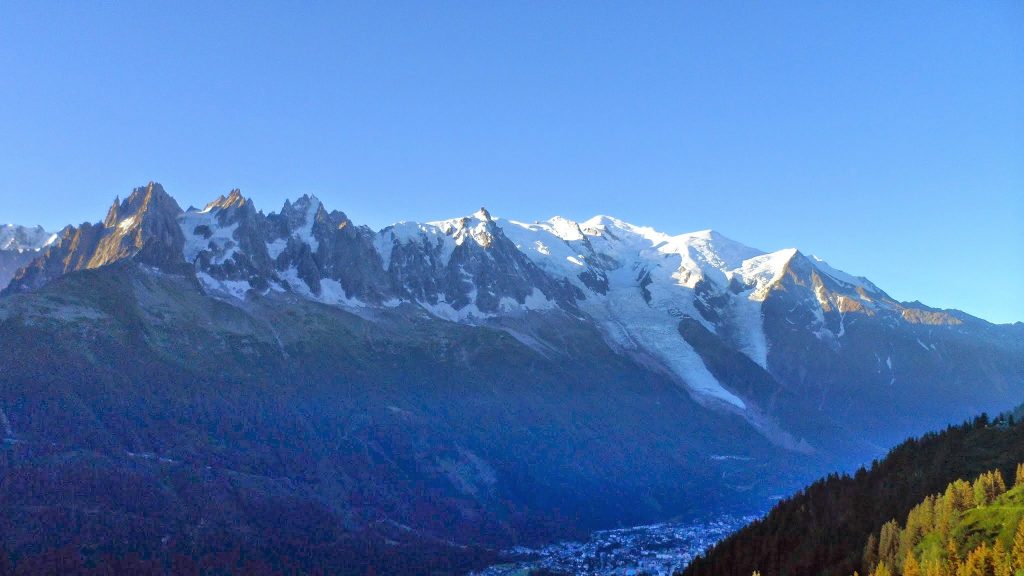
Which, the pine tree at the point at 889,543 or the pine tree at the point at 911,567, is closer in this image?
the pine tree at the point at 911,567

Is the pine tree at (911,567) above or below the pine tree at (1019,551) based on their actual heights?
below

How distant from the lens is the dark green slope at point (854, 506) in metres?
106

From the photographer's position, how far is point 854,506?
119 m

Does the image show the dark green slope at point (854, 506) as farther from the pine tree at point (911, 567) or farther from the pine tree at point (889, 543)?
the pine tree at point (911, 567)

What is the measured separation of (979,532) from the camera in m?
85.8

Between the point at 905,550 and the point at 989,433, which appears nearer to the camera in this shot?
the point at 905,550

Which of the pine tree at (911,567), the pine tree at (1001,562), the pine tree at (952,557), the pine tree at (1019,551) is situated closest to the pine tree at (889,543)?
the pine tree at (911,567)

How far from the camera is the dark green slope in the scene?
106m

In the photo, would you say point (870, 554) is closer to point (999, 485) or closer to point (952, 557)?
point (952, 557)

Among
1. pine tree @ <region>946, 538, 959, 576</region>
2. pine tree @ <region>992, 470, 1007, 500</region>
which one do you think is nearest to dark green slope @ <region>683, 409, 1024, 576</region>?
pine tree @ <region>992, 470, 1007, 500</region>

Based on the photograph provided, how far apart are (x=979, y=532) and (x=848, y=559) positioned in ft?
53.0

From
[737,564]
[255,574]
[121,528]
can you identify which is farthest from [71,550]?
[737,564]

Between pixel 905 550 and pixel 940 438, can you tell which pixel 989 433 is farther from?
pixel 905 550

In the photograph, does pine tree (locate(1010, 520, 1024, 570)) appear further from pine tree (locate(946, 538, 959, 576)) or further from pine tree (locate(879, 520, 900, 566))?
pine tree (locate(879, 520, 900, 566))
